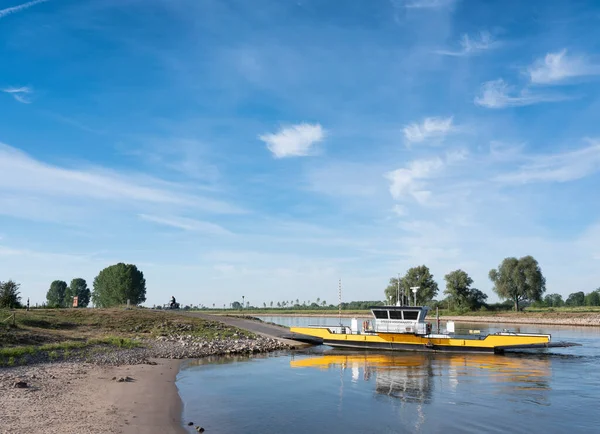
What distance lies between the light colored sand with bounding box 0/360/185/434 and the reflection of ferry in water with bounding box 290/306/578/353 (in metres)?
26.1

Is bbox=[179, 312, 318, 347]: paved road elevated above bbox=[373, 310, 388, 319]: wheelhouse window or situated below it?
below

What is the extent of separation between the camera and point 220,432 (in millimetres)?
16828

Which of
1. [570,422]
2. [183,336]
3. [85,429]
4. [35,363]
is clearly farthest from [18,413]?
[183,336]

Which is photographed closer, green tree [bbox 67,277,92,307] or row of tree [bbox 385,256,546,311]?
row of tree [bbox 385,256,546,311]

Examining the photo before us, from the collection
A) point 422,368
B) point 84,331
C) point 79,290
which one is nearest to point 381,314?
point 422,368

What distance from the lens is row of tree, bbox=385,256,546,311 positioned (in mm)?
122750

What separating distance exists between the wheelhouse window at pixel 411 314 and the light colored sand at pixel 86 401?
28.0m

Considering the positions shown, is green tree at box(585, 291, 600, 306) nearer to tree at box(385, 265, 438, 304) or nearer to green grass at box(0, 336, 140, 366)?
tree at box(385, 265, 438, 304)

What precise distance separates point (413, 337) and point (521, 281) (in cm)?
9172

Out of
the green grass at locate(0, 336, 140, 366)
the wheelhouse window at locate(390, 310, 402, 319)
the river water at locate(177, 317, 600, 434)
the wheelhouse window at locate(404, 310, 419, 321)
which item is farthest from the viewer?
the wheelhouse window at locate(390, 310, 402, 319)

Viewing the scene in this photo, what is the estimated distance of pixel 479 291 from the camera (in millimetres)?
126000

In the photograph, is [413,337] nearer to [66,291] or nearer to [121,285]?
[121,285]

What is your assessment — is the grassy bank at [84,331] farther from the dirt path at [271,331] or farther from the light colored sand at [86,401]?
the light colored sand at [86,401]

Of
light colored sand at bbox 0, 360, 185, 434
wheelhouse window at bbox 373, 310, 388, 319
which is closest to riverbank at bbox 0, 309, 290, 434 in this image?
light colored sand at bbox 0, 360, 185, 434
